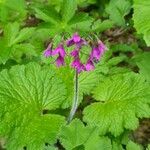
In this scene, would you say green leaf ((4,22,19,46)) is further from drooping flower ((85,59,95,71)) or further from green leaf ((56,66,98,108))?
drooping flower ((85,59,95,71))

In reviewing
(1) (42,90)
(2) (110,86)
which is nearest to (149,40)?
(2) (110,86)

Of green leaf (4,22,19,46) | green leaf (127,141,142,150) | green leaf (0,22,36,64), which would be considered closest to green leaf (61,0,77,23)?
green leaf (0,22,36,64)

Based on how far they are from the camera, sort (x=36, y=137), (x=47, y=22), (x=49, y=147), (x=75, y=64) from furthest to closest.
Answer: (x=47, y=22), (x=49, y=147), (x=36, y=137), (x=75, y=64)

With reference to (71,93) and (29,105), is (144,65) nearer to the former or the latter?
(71,93)

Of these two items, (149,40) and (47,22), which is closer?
(149,40)

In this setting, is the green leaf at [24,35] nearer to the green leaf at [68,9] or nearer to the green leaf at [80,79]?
the green leaf at [68,9]

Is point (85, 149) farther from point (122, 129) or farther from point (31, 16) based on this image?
point (31, 16)
